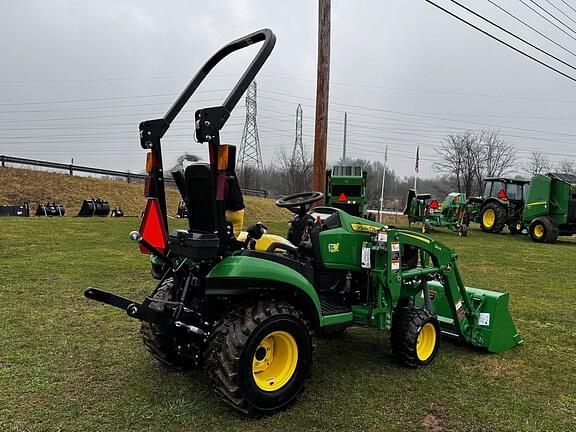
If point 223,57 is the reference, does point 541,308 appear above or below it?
Result: below

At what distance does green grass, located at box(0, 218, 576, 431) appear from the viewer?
304cm

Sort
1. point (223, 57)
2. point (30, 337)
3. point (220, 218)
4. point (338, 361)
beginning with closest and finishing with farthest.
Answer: point (220, 218)
point (223, 57)
point (338, 361)
point (30, 337)

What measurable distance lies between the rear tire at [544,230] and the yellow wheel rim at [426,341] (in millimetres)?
13824

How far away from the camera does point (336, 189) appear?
55.2ft

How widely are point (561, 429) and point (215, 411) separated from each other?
222cm

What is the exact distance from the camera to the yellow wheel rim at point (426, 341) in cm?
405

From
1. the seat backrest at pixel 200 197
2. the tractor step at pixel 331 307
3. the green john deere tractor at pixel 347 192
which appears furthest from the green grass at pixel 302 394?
the green john deere tractor at pixel 347 192

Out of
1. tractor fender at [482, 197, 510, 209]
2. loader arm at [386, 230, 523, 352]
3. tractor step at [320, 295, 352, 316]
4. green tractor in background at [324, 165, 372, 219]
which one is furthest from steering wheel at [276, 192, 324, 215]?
tractor fender at [482, 197, 510, 209]

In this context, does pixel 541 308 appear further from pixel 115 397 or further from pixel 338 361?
pixel 115 397

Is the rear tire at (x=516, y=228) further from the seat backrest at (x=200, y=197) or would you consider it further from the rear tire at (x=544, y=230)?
the seat backrest at (x=200, y=197)

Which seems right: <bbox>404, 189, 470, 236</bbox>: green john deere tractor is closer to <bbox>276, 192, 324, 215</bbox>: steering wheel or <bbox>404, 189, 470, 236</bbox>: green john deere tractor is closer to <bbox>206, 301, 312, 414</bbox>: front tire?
<bbox>276, 192, 324, 215</bbox>: steering wheel

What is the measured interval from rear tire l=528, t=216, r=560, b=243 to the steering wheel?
14296mm

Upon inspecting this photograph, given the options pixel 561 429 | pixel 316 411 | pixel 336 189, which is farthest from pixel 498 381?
pixel 336 189

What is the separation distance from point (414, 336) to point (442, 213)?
15.5 meters
